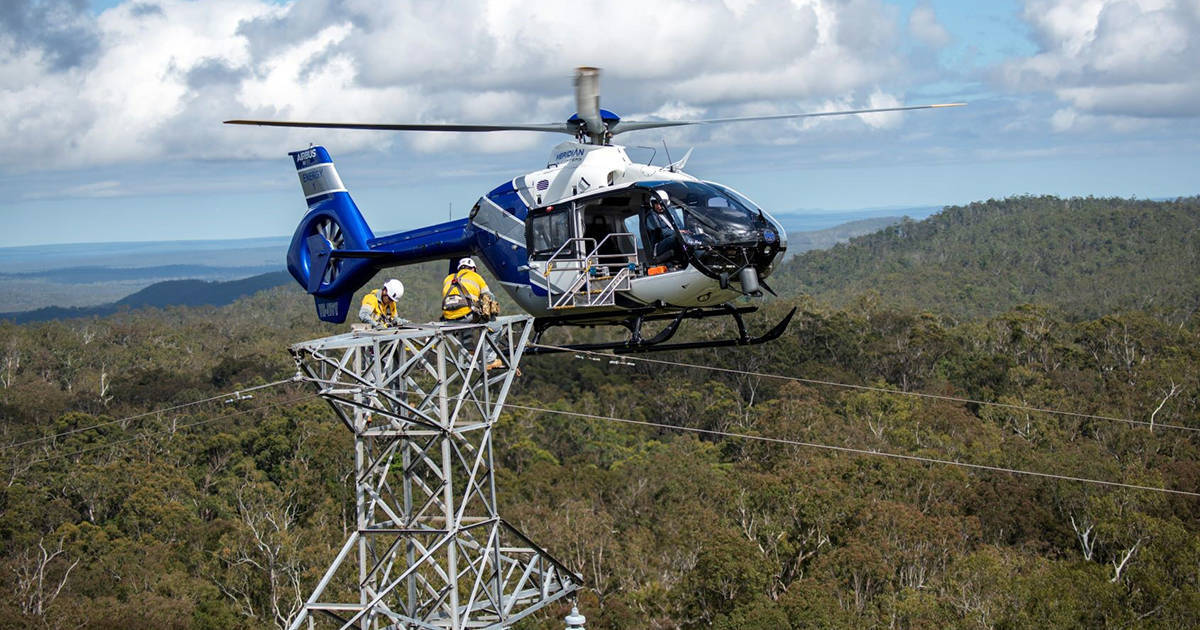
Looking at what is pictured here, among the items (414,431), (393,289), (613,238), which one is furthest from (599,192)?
(414,431)

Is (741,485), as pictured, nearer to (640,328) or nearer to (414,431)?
(640,328)

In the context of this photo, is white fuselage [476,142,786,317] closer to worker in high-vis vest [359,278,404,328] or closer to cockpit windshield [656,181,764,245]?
cockpit windshield [656,181,764,245]

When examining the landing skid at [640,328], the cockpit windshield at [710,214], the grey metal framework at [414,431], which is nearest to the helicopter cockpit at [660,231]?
the cockpit windshield at [710,214]

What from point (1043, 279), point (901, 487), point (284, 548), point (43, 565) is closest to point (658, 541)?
point (901, 487)

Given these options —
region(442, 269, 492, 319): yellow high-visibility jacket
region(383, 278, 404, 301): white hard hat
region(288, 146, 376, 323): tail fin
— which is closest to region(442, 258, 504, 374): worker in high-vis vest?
region(442, 269, 492, 319): yellow high-visibility jacket

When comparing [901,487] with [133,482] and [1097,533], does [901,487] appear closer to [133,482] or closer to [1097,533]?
[1097,533]

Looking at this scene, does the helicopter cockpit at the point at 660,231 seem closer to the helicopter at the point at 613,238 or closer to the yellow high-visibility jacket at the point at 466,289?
the helicopter at the point at 613,238
